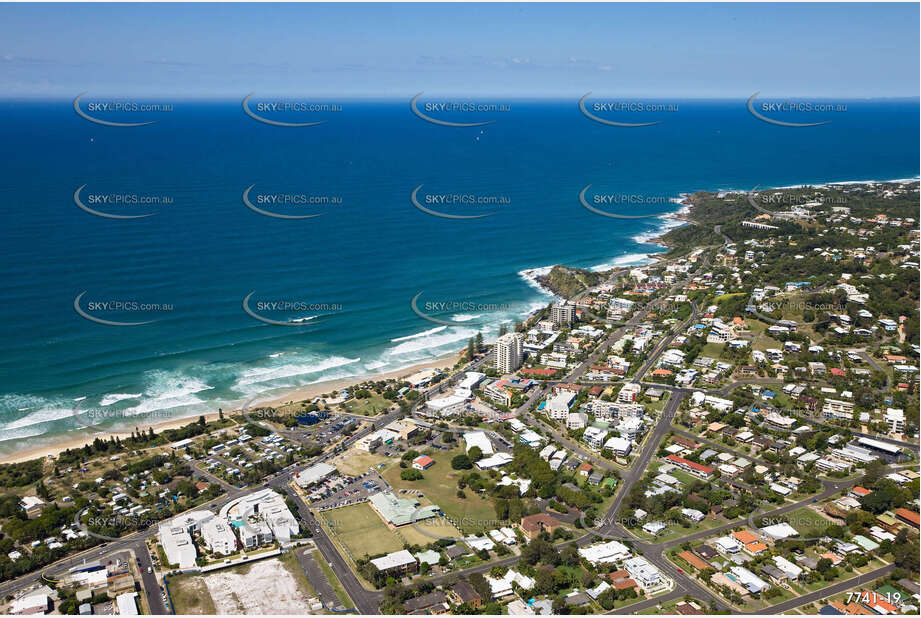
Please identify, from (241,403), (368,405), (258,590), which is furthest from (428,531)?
(241,403)

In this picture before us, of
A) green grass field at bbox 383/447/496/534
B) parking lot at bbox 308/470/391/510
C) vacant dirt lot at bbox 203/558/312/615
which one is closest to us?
vacant dirt lot at bbox 203/558/312/615

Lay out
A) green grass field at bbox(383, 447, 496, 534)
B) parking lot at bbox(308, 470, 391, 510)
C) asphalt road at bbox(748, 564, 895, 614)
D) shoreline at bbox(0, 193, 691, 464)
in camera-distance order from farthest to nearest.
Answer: shoreline at bbox(0, 193, 691, 464) → parking lot at bbox(308, 470, 391, 510) → green grass field at bbox(383, 447, 496, 534) → asphalt road at bbox(748, 564, 895, 614)

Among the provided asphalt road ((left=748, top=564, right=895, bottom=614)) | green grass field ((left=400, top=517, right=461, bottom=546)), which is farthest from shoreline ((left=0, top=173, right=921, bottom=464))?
asphalt road ((left=748, top=564, right=895, bottom=614))

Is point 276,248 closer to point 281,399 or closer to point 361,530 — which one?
point 281,399

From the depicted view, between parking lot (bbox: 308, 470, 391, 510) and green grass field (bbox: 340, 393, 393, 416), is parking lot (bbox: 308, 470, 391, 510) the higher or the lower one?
the lower one

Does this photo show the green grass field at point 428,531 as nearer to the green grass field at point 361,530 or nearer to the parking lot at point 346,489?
the green grass field at point 361,530

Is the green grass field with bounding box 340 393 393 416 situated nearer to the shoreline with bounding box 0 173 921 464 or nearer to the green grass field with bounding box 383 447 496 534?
the shoreline with bounding box 0 173 921 464
